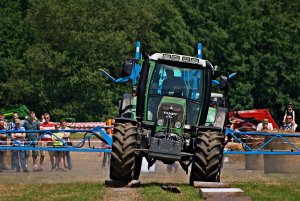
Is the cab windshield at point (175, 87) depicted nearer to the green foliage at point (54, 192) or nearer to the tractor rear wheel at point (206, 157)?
the tractor rear wheel at point (206, 157)

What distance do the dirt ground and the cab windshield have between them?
191 centimetres

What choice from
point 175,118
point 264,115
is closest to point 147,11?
point 264,115

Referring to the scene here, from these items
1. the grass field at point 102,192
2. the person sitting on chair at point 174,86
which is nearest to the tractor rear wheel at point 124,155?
the grass field at point 102,192

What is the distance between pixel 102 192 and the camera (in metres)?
18.0

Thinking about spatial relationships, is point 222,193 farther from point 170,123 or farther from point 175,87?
point 175,87

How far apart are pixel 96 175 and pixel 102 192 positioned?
671 cm

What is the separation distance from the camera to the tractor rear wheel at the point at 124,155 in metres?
19.3

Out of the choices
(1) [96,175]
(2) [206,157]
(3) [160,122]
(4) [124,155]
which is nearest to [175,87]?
(3) [160,122]

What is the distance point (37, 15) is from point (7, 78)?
20.0 feet

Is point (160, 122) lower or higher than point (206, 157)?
higher

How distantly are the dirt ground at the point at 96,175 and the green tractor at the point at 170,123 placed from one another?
1841 millimetres

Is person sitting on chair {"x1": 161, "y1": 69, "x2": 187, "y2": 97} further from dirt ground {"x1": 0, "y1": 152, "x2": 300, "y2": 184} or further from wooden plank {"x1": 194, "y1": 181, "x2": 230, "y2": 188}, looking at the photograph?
wooden plank {"x1": 194, "y1": 181, "x2": 230, "y2": 188}

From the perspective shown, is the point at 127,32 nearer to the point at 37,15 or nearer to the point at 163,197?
the point at 37,15

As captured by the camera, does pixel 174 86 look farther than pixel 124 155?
Yes
